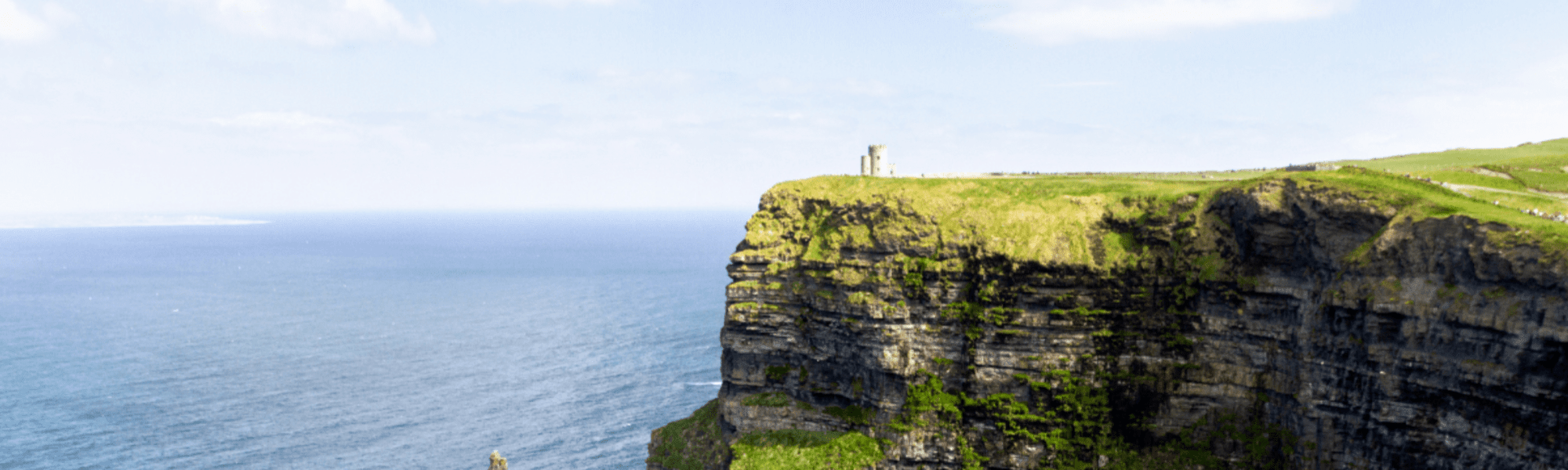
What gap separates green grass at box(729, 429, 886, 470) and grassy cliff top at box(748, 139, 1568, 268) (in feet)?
44.3

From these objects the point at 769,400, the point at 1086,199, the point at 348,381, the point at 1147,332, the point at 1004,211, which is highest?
Result: the point at 1086,199

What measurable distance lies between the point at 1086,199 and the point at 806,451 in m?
26.6

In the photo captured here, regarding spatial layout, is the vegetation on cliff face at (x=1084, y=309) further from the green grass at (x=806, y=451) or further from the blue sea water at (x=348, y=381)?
the blue sea water at (x=348, y=381)

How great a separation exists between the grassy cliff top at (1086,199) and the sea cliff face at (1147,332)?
0.84 feet

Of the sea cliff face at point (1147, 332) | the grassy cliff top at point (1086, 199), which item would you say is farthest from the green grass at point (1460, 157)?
the sea cliff face at point (1147, 332)

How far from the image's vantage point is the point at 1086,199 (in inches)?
2357

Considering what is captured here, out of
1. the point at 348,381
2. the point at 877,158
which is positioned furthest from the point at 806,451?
the point at 348,381

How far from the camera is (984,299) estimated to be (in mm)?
57188

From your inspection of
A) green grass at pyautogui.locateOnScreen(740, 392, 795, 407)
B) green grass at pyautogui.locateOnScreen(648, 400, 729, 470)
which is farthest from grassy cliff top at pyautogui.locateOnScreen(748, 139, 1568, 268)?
green grass at pyautogui.locateOnScreen(648, 400, 729, 470)

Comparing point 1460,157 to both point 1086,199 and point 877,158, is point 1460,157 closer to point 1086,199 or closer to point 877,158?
point 1086,199

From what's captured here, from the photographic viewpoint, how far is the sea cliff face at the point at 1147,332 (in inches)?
1485

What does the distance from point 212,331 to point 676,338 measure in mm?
78439

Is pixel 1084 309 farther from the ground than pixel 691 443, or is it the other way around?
pixel 1084 309

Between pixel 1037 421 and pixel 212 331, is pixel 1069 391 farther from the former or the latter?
pixel 212 331
